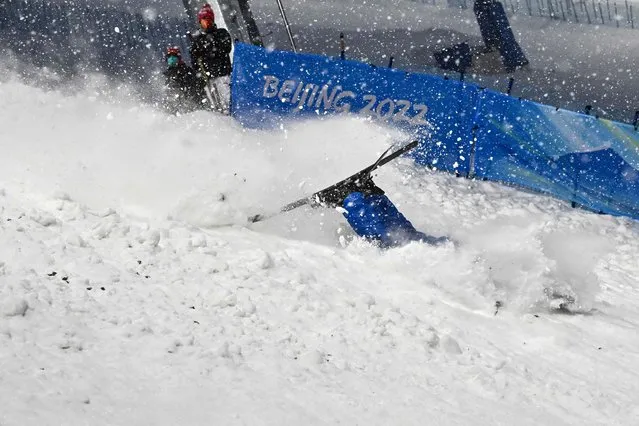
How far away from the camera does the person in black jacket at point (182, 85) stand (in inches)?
494

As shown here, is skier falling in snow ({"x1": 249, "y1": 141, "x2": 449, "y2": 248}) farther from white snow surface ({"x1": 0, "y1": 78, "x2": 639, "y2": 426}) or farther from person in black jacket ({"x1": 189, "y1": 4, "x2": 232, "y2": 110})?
person in black jacket ({"x1": 189, "y1": 4, "x2": 232, "y2": 110})

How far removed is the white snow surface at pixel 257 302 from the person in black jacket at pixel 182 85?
338cm

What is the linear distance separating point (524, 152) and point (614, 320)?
4.56 meters

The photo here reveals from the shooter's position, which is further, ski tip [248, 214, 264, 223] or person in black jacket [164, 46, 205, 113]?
person in black jacket [164, 46, 205, 113]

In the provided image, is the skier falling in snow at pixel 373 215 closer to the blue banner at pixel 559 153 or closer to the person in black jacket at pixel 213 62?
the blue banner at pixel 559 153

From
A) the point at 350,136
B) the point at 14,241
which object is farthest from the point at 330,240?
the point at 350,136

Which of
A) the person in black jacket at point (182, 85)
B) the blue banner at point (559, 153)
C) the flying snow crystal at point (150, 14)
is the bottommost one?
the blue banner at point (559, 153)

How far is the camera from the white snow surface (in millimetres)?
3961

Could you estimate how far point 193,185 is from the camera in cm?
735

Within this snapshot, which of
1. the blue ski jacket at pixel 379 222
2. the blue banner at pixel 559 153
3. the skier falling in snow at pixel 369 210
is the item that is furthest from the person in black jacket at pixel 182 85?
the blue ski jacket at pixel 379 222

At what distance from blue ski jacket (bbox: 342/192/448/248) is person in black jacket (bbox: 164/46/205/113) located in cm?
657

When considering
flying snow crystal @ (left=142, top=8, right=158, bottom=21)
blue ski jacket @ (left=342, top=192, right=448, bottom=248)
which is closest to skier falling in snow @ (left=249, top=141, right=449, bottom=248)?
blue ski jacket @ (left=342, top=192, right=448, bottom=248)

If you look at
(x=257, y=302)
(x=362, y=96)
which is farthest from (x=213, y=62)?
(x=257, y=302)

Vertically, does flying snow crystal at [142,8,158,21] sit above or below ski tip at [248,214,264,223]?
above
